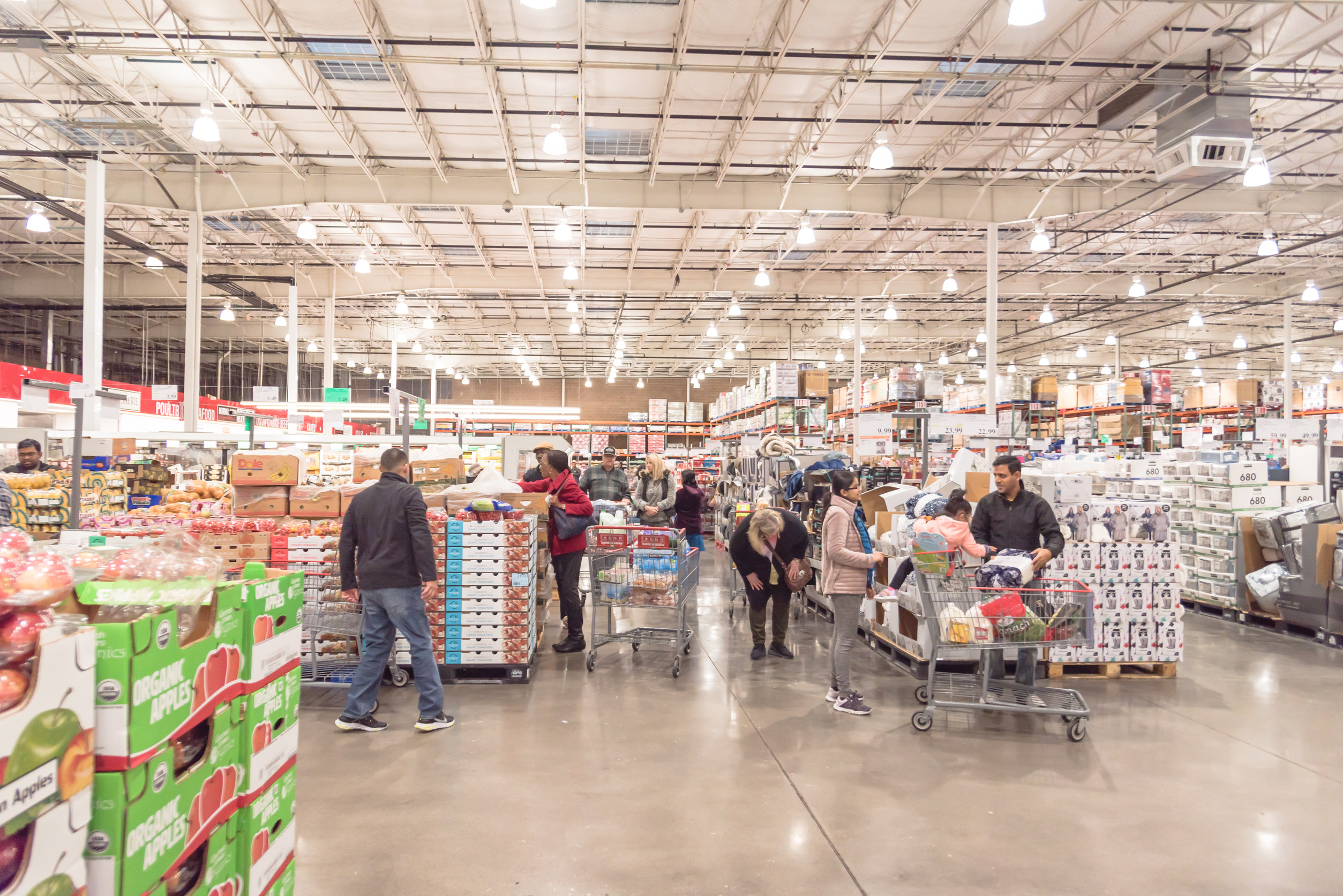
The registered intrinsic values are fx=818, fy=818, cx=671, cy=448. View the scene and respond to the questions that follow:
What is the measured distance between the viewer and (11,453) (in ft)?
40.5

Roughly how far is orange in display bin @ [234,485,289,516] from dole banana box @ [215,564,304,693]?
4005 millimetres

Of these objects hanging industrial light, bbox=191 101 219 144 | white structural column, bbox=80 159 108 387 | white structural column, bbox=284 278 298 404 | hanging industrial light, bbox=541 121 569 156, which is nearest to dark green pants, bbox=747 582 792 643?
hanging industrial light, bbox=541 121 569 156

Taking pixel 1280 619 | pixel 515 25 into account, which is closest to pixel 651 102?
pixel 515 25

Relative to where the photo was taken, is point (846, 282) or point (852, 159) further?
point (846, 282)

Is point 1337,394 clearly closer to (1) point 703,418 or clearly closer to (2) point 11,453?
(1) point 703,418

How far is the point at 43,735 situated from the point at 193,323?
44.4ft

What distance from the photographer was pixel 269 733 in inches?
94.3

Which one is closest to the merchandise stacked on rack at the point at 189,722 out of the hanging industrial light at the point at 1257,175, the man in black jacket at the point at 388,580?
the man in black jacket at the point at 388,580

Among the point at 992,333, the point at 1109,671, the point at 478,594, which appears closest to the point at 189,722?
the point at 478,594

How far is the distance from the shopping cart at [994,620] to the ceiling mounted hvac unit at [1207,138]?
701 cm

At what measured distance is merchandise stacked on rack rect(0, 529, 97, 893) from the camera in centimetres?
133

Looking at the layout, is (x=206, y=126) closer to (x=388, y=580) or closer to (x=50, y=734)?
(x=388, y=580)

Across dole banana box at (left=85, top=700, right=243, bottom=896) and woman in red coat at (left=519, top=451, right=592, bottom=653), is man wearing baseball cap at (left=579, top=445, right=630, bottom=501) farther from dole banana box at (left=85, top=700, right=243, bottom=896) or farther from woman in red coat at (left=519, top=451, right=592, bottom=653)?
dole banana box at (left=85, top=700, right=243, bottom=896)

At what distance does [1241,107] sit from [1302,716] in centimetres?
757
